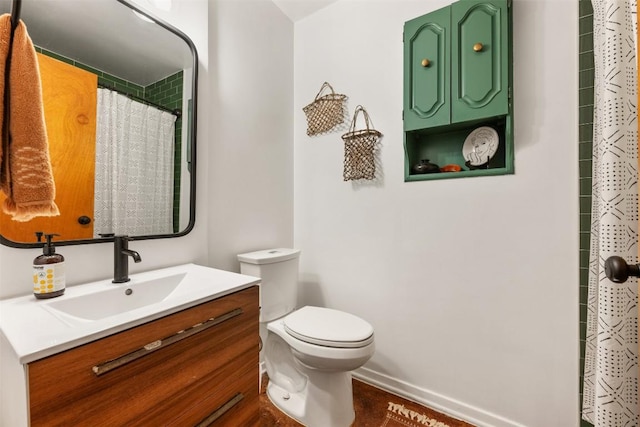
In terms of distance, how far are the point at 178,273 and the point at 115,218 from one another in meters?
0.32

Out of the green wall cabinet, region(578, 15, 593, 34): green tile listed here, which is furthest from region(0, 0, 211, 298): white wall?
region(578, 15, 593, 34): green tile

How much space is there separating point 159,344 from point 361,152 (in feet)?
4.55

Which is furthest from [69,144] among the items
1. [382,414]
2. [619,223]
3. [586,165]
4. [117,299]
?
[586,165]

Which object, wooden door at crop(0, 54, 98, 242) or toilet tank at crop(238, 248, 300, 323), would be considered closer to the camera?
wooden door at crop(0, 54, 98, 242)

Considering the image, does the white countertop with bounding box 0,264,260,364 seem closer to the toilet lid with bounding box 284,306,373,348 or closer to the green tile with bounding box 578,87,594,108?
the toilet lid with bounding box 284,306,373,348

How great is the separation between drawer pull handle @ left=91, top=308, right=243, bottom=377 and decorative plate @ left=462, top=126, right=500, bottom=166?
1353 millimetres

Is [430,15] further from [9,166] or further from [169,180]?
[9,166]

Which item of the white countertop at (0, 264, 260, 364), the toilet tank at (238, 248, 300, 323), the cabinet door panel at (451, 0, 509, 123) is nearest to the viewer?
the white countertop at (0, 264, 260, 364)

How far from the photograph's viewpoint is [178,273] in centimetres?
116

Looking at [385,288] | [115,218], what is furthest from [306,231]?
[115,218]

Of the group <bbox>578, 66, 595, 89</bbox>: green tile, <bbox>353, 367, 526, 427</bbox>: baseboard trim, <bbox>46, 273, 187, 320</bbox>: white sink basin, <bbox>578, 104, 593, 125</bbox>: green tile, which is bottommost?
<bbox>353, 367, 526, 427</bbox>: baseboard trim

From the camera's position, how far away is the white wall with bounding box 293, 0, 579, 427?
125 cm

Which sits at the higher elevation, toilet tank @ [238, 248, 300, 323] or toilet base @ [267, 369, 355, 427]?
toilet tank @ [238, 248, 300, 323]

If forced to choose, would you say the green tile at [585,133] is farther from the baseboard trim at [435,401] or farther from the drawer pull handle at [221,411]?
the drawer pull handle at [221,411]
